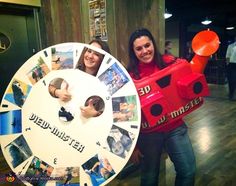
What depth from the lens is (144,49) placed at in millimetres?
1182

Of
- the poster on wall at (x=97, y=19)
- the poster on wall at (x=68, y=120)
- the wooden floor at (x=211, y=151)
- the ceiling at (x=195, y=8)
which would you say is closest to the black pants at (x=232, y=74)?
the wooden floor at (x=211, y=151)

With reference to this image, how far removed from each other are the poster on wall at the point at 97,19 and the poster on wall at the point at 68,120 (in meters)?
0.76

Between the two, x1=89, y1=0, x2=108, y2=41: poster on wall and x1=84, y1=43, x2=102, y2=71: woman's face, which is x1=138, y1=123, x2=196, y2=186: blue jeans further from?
x1=89, y1=0, x2=108, y2=41: poster on wall

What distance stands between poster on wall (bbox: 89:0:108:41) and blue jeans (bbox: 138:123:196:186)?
2.81 ft

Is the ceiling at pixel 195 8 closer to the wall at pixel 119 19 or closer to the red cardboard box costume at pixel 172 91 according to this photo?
the wall at pixel 119 19

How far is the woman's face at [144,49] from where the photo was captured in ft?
3.86

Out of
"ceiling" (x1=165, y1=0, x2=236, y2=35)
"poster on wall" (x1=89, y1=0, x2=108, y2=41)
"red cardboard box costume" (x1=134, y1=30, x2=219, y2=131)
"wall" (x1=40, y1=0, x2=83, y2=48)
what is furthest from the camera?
"ceiling" (x1=165, y1=0, x2=236, y2=35)

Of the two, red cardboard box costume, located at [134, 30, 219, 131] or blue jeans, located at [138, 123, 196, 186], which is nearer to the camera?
red cardboard box costume, located at [134, 30, 219, 131]

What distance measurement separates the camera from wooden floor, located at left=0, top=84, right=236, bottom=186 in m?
2.13

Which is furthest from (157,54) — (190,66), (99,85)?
(99,85)

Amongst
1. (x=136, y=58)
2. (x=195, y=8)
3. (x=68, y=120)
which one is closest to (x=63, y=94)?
(x=68, y=120)

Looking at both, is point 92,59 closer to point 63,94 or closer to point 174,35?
point 63,94

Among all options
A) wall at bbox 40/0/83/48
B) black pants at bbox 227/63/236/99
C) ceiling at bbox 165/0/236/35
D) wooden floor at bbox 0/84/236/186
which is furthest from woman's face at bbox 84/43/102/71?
ceiling at bbox 165/0/236/35

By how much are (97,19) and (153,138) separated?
98cm
